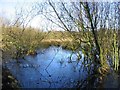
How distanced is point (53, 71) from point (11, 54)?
9.43 ft

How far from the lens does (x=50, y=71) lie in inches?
402

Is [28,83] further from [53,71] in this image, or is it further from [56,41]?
[56,41]

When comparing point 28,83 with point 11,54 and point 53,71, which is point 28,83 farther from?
point 11,54

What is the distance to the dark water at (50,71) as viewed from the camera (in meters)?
8.27

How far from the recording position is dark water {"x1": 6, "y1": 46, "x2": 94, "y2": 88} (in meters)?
8.27

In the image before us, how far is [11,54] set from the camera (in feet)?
39.3

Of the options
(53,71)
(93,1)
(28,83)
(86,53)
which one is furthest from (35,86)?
(93,1)

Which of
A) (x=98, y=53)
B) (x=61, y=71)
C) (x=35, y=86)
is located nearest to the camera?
(x=35, y=86)

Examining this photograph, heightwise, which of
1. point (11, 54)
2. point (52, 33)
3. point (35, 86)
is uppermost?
point (52, 33)

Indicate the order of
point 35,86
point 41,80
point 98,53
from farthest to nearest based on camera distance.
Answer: point 98,53 → point 41,80 → point 35,86

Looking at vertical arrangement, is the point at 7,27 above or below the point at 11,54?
above

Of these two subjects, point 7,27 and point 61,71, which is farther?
point 7,27

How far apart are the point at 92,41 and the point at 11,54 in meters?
4.07

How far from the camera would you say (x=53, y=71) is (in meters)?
10.2
